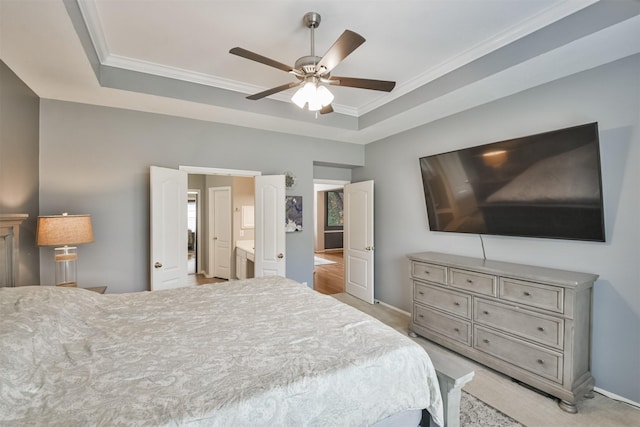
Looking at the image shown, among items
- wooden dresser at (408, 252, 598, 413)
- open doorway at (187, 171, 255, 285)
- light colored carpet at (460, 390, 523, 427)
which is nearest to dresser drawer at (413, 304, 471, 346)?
wooden dresser at (408, 252, 598, 413)

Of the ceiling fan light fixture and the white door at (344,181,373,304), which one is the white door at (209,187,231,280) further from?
the ceiling fan light fixture

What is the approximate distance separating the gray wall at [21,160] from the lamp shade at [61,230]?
24cm

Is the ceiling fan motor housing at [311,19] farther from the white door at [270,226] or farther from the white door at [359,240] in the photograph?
the white door at [359,240]

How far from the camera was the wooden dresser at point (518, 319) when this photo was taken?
2135mm

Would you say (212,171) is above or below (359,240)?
above

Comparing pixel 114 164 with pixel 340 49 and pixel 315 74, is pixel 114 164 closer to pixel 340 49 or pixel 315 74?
pixel 315 74

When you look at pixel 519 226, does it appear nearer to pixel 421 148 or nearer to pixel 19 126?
pixel 421 148

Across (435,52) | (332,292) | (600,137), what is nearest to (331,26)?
(435,52)

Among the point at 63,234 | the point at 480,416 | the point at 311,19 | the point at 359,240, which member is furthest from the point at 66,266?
the point at 480,416

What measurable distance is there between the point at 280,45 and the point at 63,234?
8.26ft

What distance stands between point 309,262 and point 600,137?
352 centimetres

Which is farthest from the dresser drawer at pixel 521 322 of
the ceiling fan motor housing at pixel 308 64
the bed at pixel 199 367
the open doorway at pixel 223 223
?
the open doorway at pixel 223 223

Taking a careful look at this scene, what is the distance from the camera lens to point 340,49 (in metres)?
1.77

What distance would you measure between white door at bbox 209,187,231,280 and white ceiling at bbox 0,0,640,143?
2734 millimetres
